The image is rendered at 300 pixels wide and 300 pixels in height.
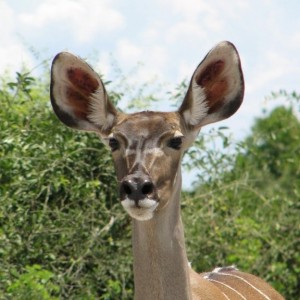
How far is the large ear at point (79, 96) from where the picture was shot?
18.9 feet

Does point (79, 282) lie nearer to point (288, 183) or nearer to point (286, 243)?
point (286, 243)

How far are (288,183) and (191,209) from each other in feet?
25.2

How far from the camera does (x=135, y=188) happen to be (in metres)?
5.00

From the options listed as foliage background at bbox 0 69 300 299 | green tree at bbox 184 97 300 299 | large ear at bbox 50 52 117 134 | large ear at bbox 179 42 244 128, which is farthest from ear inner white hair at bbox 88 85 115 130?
green tree at bbox 184 97 300 299

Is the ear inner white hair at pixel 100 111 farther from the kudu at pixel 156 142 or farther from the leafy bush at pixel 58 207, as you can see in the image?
the leafy bush at pixel 58 207

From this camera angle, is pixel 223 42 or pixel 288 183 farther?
pixel 288 183

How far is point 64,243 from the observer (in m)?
8.23

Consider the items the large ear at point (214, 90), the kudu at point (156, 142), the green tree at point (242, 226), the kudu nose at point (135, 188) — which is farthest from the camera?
the green tree at point (242, 226)

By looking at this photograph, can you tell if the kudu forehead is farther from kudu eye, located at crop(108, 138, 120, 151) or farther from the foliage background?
the foliage background

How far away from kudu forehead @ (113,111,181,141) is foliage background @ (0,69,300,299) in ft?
7.06

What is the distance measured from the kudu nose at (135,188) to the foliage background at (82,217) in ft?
8.11

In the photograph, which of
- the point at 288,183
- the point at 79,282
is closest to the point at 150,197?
the point at 79,282

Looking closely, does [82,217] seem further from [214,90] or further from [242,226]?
[214,90]

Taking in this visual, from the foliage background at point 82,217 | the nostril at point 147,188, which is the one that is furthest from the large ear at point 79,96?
the foliage background at point 82,217
